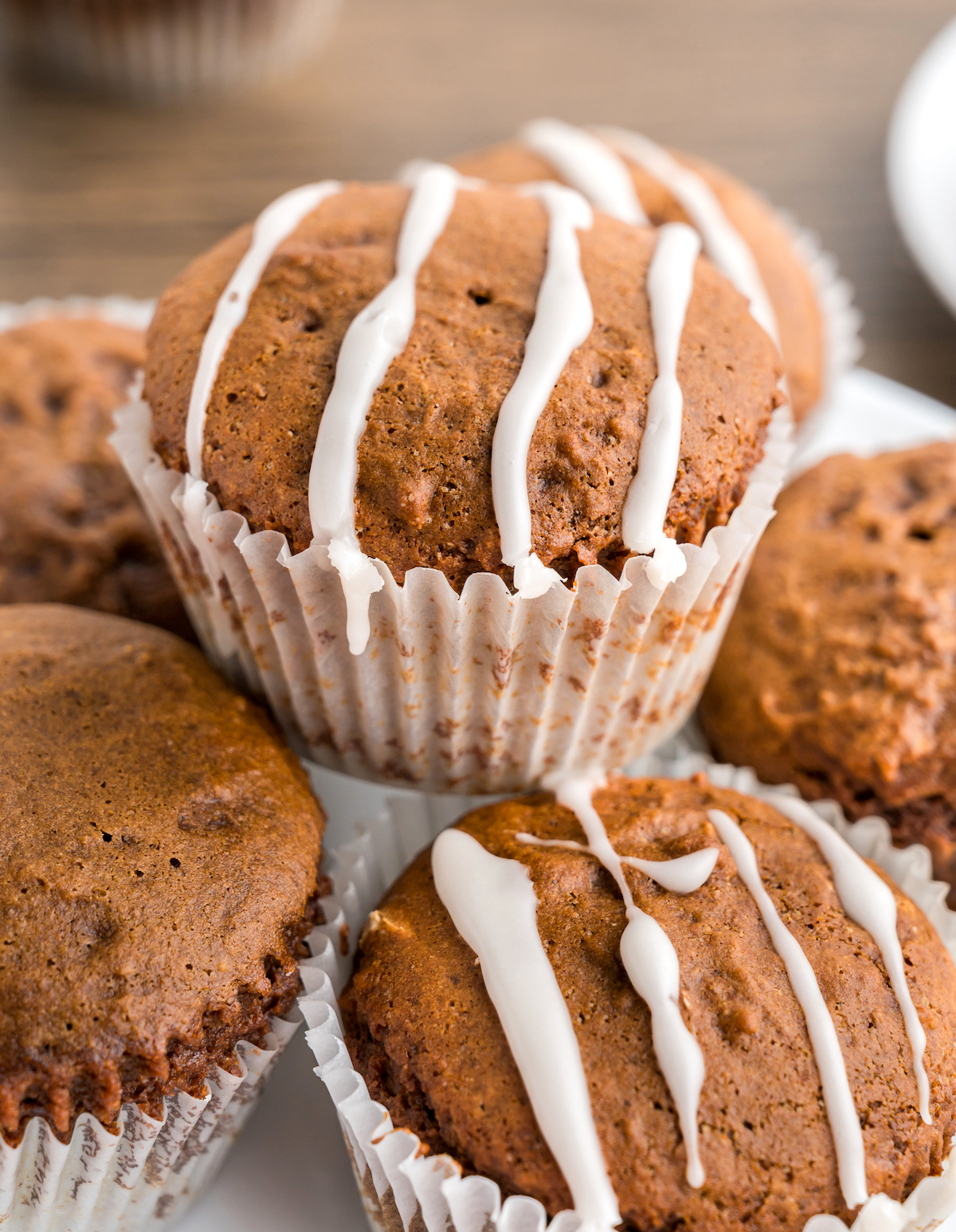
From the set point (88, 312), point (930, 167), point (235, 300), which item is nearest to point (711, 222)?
point (235, 300)

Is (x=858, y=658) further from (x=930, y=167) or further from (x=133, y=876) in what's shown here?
(x=930, y=167)

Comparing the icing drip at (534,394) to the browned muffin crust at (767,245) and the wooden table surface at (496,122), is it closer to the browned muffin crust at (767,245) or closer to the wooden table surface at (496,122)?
the browned muffin crust at (767,245)

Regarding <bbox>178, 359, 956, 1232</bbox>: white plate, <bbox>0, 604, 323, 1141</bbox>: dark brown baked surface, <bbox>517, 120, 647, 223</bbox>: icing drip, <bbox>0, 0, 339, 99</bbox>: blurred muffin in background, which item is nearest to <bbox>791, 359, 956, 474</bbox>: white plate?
<bbox>517, 120, 647, 223</bbox>: icing drip

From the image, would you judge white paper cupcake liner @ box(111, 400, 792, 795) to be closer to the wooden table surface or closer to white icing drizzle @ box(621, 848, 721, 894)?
white icing drizzle @ box(621, 848, 721, 894)

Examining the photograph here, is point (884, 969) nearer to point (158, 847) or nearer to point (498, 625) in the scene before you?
point (498, 625)

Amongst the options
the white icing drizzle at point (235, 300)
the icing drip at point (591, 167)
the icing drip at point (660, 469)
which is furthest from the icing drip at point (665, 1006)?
the icing drip at point (591, 167)
